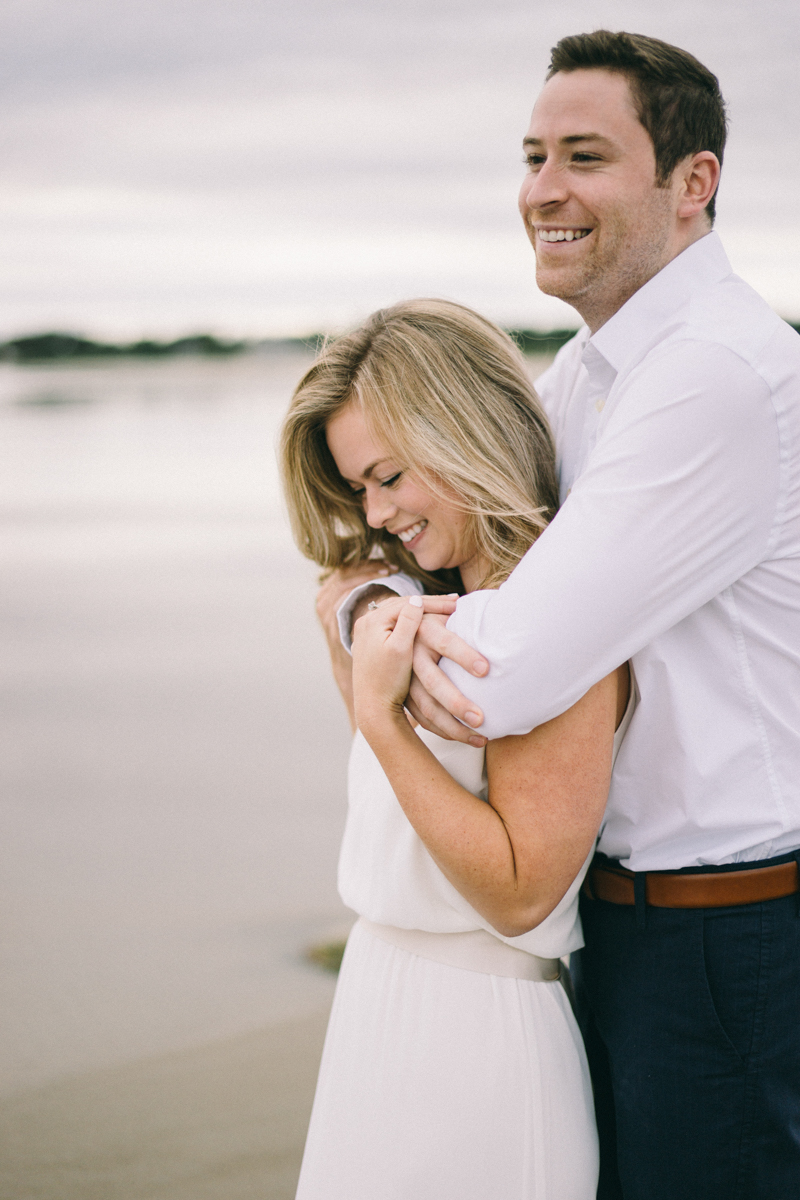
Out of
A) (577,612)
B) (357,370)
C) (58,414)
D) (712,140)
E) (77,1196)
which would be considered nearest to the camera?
(577,612)

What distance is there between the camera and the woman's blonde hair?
6.20 ft

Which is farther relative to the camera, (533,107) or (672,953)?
(533,107)

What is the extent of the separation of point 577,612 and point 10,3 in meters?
7.90

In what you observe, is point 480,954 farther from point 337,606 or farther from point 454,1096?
point 337,606

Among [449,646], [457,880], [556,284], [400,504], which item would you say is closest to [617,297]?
[556,284]

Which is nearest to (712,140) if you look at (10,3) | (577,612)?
(577,612)

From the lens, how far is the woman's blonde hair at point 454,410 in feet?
6.20

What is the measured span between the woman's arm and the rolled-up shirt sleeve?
0.08 metres

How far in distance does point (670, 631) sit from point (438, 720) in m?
0.38

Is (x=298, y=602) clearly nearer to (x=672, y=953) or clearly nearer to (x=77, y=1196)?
(x=77, y=1196)

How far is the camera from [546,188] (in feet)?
6.22

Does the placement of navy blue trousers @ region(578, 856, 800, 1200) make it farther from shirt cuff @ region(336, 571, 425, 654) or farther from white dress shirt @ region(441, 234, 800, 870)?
shirt cuff @ region(336, 571, 425, 654)

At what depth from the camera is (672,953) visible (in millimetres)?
1639

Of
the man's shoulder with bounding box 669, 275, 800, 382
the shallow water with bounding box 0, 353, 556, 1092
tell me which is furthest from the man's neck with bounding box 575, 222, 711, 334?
the shallow water with bounding box 0, 353, 556, 1092
